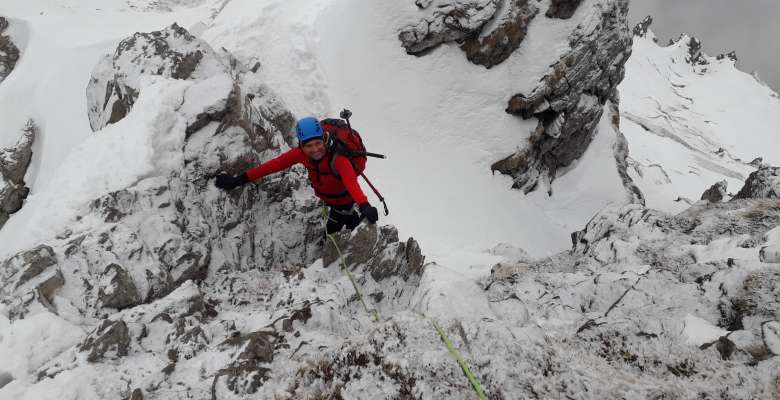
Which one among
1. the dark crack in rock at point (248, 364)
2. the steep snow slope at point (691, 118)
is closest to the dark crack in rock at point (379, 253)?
the dark crack in rock at point (248, 364)

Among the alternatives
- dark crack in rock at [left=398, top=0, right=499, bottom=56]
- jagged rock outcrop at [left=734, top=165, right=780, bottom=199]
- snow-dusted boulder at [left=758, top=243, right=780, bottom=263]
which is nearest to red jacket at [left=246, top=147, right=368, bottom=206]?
snow-dusted boulder at [left=758, top=243, right=780, bottom=263]

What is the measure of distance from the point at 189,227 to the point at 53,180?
8.57ft

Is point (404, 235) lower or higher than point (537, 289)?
lower

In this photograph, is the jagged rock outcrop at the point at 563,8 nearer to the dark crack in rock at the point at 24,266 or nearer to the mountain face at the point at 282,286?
the mountain face at the point at 282,286

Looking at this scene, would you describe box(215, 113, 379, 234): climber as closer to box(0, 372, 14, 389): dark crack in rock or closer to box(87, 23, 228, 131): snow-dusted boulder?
box(87, 23, 228, 131): snow-dusted boulder

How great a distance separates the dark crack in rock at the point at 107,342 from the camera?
5.77 meters

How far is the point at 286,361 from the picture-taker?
5.54 m

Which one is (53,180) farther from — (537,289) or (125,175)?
(537,289)

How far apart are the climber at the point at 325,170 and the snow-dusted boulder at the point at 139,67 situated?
3444mm

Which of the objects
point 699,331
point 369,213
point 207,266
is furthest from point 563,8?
point 207,266

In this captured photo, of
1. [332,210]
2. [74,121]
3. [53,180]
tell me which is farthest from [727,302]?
[74,121]

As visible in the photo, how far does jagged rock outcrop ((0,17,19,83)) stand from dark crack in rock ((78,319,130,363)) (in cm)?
1824

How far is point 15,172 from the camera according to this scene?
40.3 ft

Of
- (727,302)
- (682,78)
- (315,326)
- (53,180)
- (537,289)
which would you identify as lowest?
(682,78)
